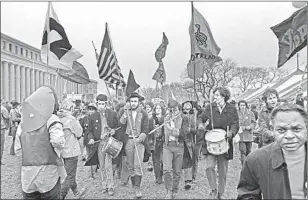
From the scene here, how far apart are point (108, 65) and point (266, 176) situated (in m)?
5.67

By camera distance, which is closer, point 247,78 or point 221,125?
point 221,125

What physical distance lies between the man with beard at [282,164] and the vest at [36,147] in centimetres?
250

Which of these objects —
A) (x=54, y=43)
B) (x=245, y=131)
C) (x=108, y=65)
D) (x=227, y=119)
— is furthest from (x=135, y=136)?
(x=245, y=131)

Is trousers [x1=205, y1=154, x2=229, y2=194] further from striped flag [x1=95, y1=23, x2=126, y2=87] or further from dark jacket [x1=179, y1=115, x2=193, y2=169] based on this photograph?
striped flag [x1=95, y1=23, x2=126, y2=87]

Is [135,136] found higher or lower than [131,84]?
lower

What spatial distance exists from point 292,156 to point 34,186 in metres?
2.95

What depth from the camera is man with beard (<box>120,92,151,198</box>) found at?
623cm

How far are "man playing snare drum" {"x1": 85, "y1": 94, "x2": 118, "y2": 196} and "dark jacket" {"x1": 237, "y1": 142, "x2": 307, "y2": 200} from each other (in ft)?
14.6

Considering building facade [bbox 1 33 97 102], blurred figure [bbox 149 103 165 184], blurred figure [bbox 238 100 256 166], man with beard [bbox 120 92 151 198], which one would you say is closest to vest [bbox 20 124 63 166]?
man with beard [bbox 120 92 151 198]

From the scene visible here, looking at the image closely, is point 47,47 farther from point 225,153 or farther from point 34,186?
point 225,153

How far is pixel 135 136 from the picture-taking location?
6340 mm

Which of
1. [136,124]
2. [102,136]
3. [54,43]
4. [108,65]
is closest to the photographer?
[54,43]

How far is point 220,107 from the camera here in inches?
228

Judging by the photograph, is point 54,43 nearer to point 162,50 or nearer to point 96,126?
point 96,126
